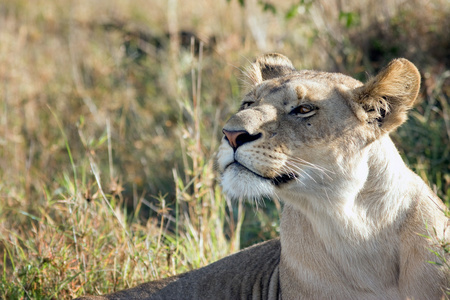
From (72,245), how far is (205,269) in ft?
3.60

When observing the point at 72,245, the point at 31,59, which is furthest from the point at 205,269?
the point at 31,59

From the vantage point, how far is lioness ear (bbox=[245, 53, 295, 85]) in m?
3.81

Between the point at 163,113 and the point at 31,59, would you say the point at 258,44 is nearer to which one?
the point at 163,113

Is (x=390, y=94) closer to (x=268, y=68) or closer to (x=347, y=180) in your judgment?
(x=347, y=180)

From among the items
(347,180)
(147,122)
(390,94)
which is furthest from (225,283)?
(147,122)

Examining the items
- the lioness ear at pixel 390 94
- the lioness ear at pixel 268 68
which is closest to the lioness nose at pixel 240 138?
the lioness ear at pixel 390 94

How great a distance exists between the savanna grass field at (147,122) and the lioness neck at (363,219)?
4.35 feet

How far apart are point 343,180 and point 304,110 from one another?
41 cm

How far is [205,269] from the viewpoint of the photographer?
154 inches

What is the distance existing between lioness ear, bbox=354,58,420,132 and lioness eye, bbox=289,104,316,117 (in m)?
0.24

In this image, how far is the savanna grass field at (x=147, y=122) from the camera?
430 cm

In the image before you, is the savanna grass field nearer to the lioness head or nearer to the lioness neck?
the lioness head

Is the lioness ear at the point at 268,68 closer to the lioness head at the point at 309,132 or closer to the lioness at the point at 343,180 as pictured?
the lioness at the point at 343,180

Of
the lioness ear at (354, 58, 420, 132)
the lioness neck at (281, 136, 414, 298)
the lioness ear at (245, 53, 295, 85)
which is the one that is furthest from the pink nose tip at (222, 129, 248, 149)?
the lioness ear at (245, 53, 295, 85)
